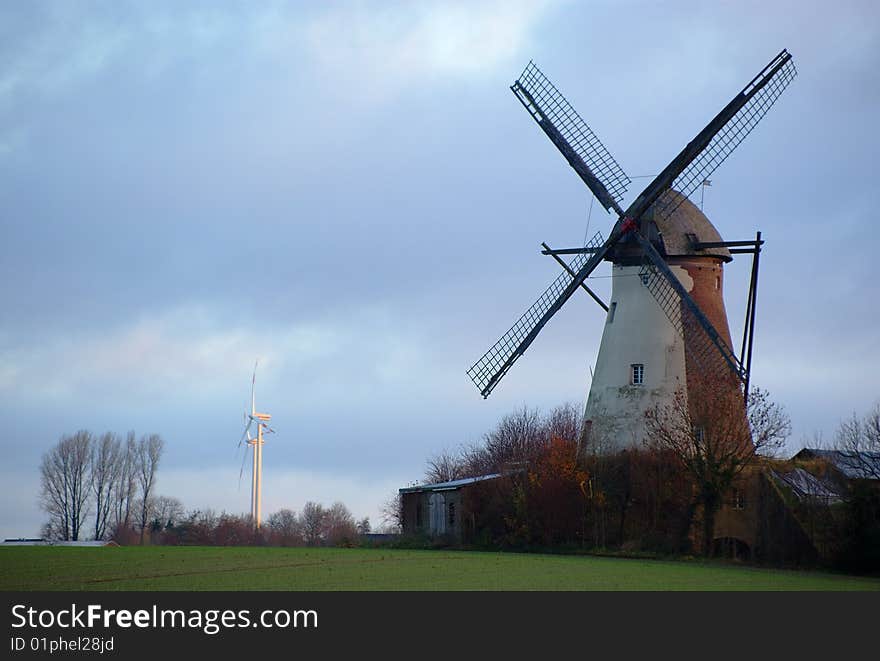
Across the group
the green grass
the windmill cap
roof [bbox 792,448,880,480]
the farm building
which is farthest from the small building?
roof [bbox 792,448,880,480]

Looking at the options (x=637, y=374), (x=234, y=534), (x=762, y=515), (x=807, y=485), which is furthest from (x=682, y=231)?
(x=234, y=534)

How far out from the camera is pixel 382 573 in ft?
93.1

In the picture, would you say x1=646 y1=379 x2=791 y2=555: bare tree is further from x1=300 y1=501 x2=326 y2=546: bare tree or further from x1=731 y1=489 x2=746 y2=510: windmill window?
x1=300 y1=501 x2=326 y2=546: bare tree

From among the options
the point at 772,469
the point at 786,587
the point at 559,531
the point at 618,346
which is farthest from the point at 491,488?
the point at 786,587

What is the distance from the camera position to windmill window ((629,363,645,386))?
39.6 metres

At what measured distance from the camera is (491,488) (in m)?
46.1

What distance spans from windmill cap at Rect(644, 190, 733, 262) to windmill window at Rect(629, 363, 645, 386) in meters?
3.92

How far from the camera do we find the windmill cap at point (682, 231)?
1548 inches

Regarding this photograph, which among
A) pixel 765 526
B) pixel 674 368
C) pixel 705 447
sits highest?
pixel 674 368

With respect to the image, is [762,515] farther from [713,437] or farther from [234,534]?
[234,534]

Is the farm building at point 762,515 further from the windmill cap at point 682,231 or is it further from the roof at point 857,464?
the windmill cap at point 682,231
